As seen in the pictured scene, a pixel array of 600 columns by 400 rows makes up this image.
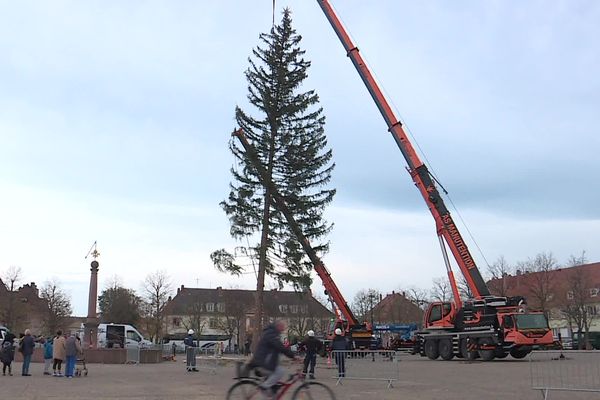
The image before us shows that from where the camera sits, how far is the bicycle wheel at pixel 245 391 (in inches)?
427

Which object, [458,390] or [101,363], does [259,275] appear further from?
[458,390]

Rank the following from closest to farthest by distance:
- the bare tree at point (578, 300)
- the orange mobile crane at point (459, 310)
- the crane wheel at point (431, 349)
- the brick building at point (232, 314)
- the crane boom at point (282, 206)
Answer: the orange mobile crane at point (459, 310) < the crane wheel at point (431, 349) < the crane boom at point (282, 206) < the bare tree at point (578, 300) < the brick building at point (232, 314)

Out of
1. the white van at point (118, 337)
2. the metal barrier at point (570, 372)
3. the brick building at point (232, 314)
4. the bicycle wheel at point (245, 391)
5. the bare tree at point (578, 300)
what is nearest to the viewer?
the bicycle wheel at point (245, 391)

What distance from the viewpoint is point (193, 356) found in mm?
25906

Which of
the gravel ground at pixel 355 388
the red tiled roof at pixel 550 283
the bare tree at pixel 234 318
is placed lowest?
the gravel ground at pixel 355 388

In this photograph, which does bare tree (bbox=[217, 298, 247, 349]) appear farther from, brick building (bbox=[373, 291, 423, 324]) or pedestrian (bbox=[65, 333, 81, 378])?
pedestrian (bbox=[65, 333, 81, 378])

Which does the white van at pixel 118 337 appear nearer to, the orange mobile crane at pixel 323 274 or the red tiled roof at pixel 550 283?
the orange mobile crane at pixel 323 274

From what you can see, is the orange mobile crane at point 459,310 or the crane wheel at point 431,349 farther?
the crane wheel at point 431,349

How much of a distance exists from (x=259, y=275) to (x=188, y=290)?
272ft

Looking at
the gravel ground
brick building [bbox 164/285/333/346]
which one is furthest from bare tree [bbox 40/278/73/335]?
the gravel ground

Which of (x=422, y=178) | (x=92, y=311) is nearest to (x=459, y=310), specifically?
(x=422, y=178)

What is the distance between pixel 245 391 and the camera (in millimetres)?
11008

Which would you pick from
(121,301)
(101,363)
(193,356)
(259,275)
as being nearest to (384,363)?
(193,356)

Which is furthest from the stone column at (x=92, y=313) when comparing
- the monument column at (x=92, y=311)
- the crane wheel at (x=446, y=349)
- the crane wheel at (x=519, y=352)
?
the crane wheel at (x=519, y=352)
